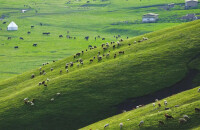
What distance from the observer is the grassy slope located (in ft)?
221

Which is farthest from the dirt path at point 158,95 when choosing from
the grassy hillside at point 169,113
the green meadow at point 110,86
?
the grassy hillside at point 169,113

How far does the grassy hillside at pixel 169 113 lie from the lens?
154 ft

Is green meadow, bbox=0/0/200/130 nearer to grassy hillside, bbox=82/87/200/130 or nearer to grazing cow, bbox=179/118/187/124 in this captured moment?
grassy hillside, bbox=82/87/200/130

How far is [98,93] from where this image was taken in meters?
71.2

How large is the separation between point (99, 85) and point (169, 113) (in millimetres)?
25668

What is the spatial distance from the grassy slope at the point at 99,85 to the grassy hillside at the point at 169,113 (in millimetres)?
6901

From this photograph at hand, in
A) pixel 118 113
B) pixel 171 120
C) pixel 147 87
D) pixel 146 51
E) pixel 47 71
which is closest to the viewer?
pixel 171 120

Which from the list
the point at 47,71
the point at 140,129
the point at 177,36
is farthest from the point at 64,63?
the point at 140,129

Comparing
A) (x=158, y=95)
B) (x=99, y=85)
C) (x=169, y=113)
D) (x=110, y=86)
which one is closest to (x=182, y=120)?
(x=169, y=113)

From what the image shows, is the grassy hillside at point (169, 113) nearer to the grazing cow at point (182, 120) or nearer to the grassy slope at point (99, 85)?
the grazing cow at point (182, 120)

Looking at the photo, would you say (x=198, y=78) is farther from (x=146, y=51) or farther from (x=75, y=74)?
(x=75, y=74)

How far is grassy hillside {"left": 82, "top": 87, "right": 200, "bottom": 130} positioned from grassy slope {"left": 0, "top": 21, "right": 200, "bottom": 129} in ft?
22.6

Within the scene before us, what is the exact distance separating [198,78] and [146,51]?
17.0m

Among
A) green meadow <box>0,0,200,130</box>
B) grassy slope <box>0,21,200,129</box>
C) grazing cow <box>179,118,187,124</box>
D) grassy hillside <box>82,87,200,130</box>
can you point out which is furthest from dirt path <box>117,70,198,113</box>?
grazing cow <box>179,118,187,124</box>
